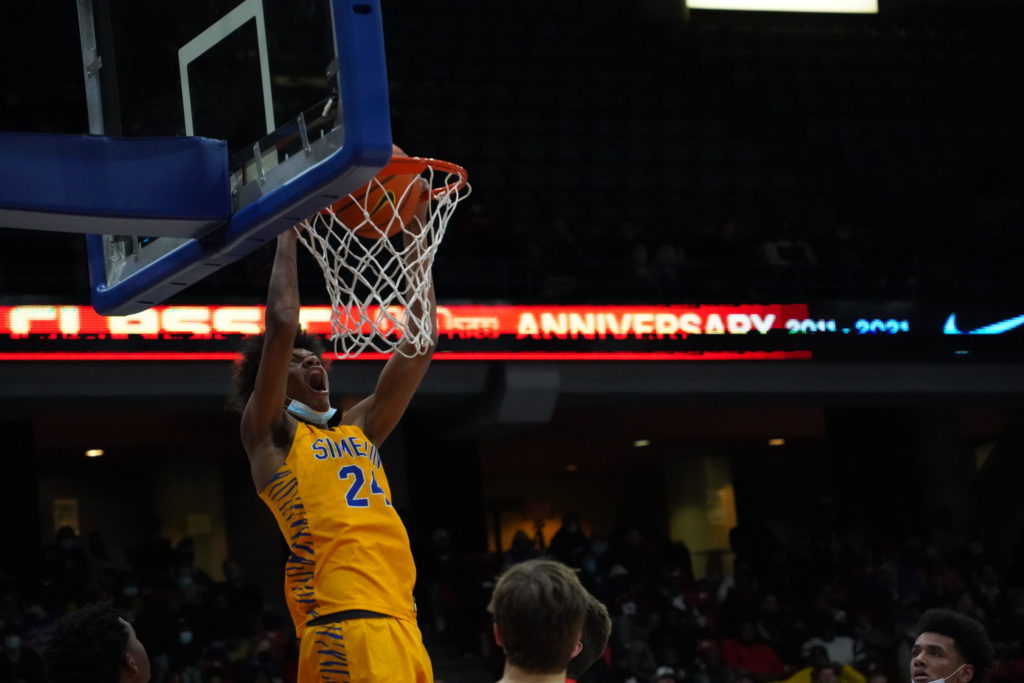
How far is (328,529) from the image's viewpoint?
389 centimetres

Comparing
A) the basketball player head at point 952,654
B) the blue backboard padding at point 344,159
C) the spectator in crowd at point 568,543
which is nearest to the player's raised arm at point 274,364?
the blue backboard padding at point 344,159

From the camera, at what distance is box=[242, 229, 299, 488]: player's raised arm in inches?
150

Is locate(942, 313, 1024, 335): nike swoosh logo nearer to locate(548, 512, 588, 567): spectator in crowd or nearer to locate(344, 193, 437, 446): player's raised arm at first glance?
locate(548, 512, 588, 567): spectator in crowd

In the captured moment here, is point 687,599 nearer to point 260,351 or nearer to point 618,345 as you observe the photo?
point 618,345

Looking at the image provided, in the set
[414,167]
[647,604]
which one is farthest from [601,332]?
[414,167]

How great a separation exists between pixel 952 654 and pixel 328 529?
83.4 inches

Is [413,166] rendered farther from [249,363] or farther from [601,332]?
[601,332]

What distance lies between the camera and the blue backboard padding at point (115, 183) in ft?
11.9

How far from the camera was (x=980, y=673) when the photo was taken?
4812 mm

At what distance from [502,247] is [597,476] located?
26.3 feet

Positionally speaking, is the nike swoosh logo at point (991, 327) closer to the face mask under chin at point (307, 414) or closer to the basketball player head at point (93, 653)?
the face mask under chin at point (307, 414)

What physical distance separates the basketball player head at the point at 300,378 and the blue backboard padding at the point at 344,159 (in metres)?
0.43

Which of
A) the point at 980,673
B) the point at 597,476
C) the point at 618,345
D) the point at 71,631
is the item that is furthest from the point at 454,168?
the point at 597,476

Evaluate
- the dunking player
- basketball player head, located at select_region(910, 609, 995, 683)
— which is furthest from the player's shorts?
basketball player head, located at select_region(910, 609, 995, 683)
